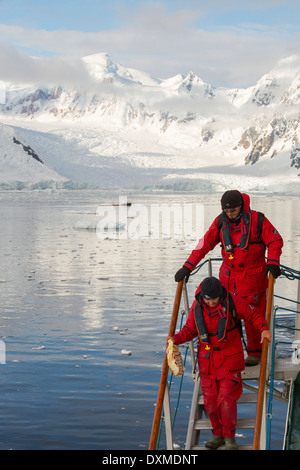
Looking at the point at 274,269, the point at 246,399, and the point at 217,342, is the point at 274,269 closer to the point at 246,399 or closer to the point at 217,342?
the point at 217,342

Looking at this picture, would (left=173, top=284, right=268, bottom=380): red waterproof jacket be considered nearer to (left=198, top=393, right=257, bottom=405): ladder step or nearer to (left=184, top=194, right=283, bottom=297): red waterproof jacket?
(left=184, top=194, right=283, bottom=297): red waterproof jacket

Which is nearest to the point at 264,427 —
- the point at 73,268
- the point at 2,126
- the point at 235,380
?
the point at 235,380

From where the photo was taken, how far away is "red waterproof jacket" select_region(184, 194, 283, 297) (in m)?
5.46

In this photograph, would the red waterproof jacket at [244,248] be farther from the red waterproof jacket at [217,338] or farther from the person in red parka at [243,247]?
the red waterproof jacket at [217,338]

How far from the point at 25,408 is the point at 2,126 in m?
96.7

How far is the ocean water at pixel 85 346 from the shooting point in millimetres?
6520

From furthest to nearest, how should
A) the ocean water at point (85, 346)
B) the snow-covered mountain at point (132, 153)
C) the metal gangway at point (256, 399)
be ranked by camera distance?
the snow-covered mountain at point (132, 153)
the ocean water at point (85, 346)
the metal gangway at point (256, 399)

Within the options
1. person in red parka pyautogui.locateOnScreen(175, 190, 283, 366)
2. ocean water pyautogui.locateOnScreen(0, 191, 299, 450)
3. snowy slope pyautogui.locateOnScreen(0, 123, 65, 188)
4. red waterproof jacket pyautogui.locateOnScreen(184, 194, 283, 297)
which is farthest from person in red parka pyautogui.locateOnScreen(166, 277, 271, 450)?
snowy slope pyautogui.locateOnScreen(0, 123, 65, 188)

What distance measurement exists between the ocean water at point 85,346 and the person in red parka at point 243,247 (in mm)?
1663

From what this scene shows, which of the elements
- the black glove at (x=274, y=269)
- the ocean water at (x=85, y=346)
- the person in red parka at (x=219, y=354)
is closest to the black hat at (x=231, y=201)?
the black glove at (x=274, y=269)

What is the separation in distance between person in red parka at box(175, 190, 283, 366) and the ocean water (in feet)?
5.46

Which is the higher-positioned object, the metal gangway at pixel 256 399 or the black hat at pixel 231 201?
the black hat at pixel 231 201

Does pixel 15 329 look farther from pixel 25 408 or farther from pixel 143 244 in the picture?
pixel 143 244

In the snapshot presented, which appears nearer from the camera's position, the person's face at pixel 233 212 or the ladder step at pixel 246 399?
the person's face at pixel 233 212
